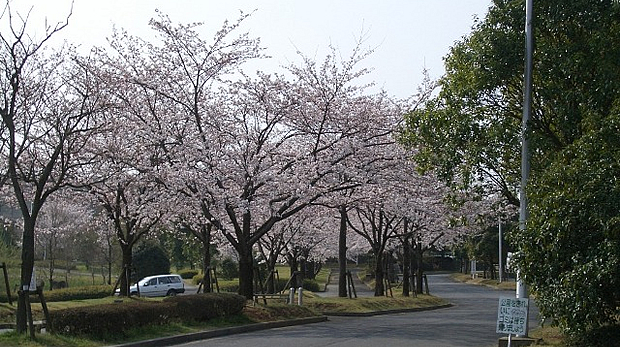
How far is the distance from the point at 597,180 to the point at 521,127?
4.34 metres

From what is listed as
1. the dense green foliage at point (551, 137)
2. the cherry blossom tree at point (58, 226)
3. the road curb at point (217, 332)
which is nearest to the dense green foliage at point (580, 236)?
the dense green foliage at point (551, 137)

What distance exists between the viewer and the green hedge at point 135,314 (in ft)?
50.8

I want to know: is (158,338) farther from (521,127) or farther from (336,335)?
(521,127)

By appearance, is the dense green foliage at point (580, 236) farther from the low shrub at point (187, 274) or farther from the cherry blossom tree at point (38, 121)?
the low shrub at point (187, 274)

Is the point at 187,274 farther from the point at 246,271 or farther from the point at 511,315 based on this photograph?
the point at 511,315

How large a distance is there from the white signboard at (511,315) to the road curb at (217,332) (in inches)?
Answer: 281

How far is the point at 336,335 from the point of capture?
19172 mm

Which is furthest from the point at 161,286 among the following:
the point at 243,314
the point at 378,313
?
the point at 243,314

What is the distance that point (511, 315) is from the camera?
43.0 feet

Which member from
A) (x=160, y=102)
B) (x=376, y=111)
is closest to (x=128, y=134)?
(x=160, y=102)

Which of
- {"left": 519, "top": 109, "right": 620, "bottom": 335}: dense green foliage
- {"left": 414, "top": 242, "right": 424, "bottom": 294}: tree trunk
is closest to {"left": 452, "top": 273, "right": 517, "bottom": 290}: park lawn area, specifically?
{"left": 414, "top": 242, "right": 424, "bottom": 294}: tree trunk

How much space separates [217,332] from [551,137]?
29.8ft

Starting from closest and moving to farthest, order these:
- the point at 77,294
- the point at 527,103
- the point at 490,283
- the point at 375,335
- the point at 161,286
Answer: the point at 527,103 → the point at 375,335 → the point at 77,294 → the point at 161,286 → the point at 490,283

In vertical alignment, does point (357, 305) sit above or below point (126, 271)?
below
